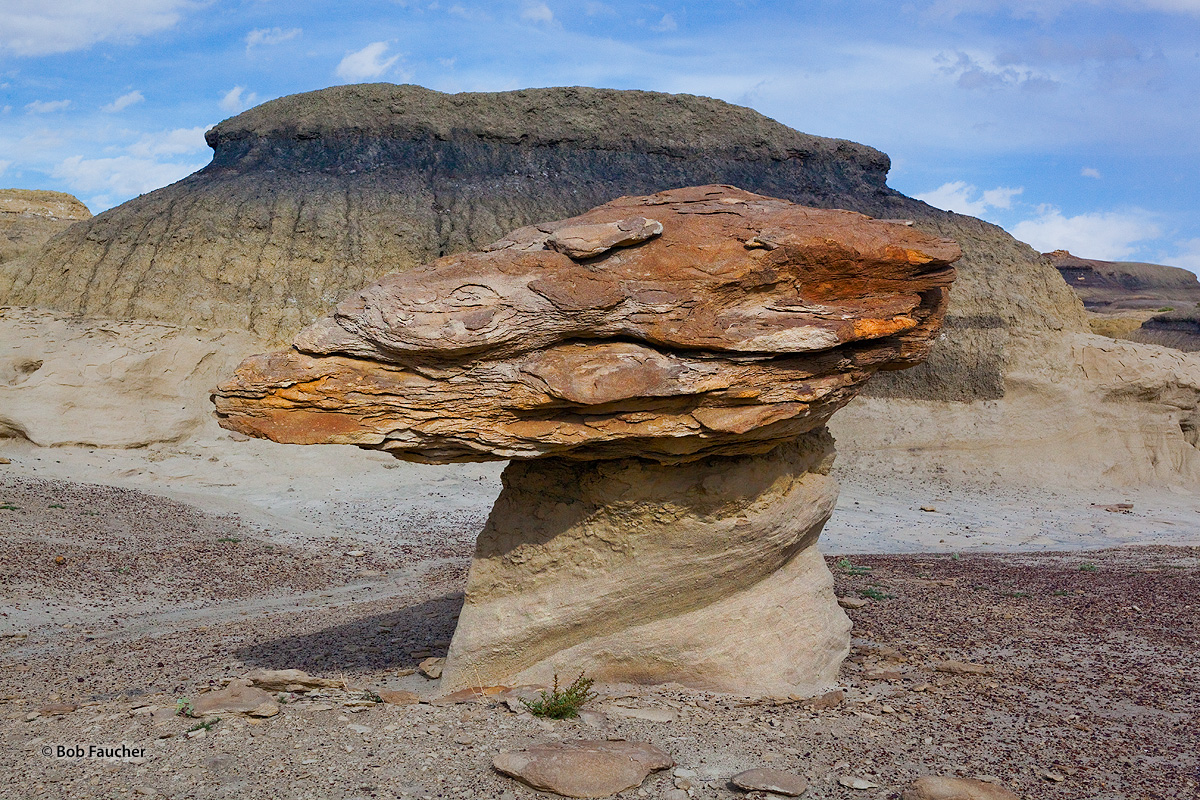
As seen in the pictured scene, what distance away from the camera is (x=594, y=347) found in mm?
5516

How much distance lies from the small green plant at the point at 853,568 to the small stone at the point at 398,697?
6124 mm

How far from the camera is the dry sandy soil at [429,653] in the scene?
4.62m

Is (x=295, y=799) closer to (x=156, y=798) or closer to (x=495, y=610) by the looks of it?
(x=156, y=798)

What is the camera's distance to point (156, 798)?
4.25 meters

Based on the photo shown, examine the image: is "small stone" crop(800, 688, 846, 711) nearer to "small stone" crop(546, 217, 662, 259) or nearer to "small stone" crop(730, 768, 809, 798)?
"small stone" crop(730, 768, 809, 798)

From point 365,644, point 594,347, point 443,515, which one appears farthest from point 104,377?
point 594,347

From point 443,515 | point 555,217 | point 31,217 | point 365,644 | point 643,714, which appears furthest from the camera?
point 31,217

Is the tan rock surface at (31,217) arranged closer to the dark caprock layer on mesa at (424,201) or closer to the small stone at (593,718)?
the dark caprock layer on mesa at (424,201)

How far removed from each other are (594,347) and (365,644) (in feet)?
13.0

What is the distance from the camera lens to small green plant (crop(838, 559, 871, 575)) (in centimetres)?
1054

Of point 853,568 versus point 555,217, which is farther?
point 555,217

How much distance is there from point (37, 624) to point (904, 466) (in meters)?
17.0

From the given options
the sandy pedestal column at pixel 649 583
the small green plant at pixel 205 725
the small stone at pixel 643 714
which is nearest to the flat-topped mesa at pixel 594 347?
the sandy pedestal column at pixel 649 583

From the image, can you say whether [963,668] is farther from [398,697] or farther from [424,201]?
[424,201]
